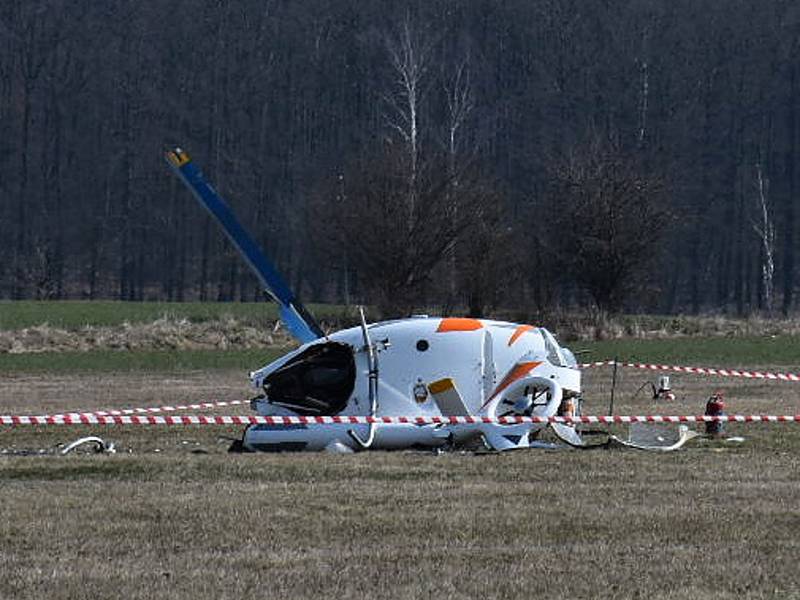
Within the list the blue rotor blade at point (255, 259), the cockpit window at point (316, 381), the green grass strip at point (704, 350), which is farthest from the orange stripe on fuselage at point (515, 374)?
the green grass strip at point (704, 350)

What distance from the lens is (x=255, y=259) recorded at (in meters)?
19.8

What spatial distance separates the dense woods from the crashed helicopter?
6874 centimetres

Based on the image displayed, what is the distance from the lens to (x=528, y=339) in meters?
18.2

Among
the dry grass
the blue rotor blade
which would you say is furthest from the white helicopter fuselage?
the blue rotor blade

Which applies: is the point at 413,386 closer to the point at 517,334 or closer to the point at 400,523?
the point at 517,334

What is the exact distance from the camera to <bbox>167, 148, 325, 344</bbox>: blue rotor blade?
64.6 feet

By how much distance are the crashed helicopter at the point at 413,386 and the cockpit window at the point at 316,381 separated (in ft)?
0.03

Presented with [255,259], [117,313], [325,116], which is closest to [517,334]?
[255,259]

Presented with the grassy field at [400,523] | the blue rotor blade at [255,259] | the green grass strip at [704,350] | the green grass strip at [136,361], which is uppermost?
the blue rotor blade at [255,259]

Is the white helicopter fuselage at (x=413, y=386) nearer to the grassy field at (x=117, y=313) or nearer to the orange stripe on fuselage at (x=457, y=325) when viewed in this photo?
the orange stripe on fuselage at (x=457, y=325)

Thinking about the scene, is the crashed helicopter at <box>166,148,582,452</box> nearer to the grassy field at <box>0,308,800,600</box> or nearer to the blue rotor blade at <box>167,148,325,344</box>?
the grassy field at <box>0,308,800,600</box>

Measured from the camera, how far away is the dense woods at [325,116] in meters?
94.2

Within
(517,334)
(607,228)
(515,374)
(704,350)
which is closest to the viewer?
(515,374)

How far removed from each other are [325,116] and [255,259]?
8176 cm
